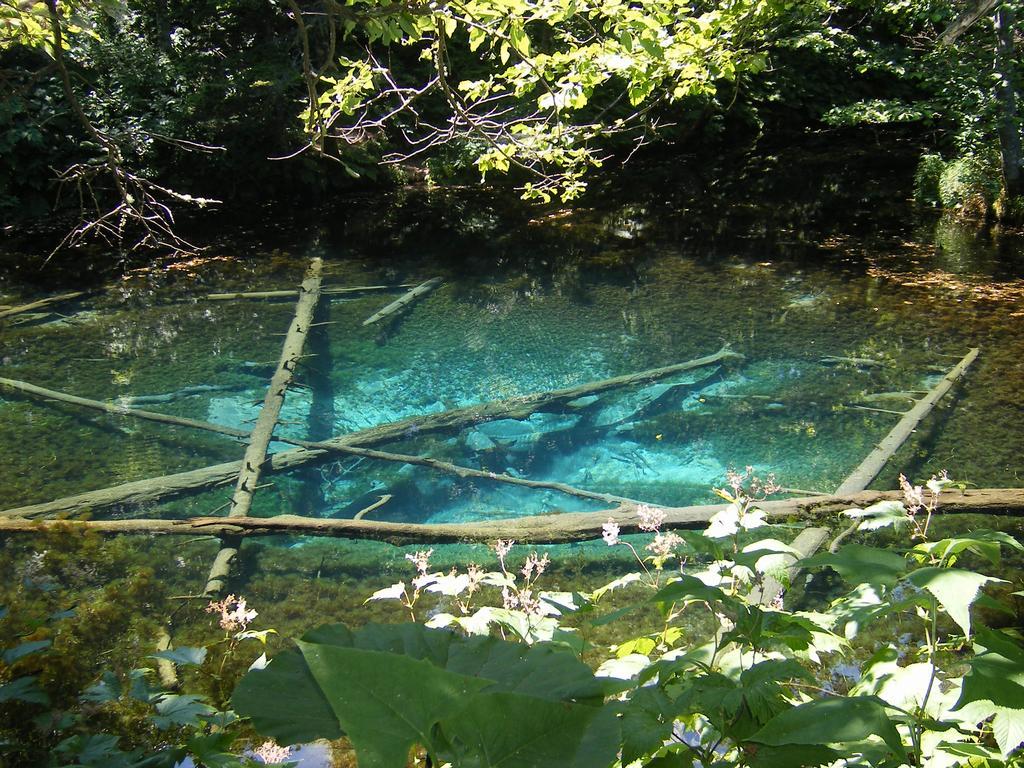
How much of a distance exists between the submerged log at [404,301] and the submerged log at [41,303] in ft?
11.2

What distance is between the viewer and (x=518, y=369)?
6207 millimetres

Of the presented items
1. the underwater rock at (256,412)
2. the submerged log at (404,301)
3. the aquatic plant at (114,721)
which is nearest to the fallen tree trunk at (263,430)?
the underwater rock at (256,412)

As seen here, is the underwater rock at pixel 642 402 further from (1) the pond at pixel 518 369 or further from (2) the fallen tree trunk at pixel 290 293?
(2) the fallen tree trunk at pixel 290 293

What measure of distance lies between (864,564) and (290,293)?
744cm

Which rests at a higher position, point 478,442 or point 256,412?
point 256,412

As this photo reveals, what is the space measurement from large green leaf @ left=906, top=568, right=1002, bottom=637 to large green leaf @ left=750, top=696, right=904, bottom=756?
0.29m

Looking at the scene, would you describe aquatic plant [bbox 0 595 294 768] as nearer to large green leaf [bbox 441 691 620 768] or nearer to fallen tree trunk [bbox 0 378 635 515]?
large green leaf [bbox 441 691 620 768]

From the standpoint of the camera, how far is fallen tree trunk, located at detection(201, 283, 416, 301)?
8.00 meters

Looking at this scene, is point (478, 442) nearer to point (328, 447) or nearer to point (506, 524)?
point (328, 447)

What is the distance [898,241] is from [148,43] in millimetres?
12353

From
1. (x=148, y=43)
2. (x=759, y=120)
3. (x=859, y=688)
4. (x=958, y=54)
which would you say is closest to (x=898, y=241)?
(x=958, y=54)

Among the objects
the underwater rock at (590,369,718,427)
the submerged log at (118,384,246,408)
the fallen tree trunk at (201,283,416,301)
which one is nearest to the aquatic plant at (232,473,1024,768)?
the underwater rock at (590,369,718,427)

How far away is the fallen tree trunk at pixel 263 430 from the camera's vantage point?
3980 mm

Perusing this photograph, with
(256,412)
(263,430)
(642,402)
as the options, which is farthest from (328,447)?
(642,402)
